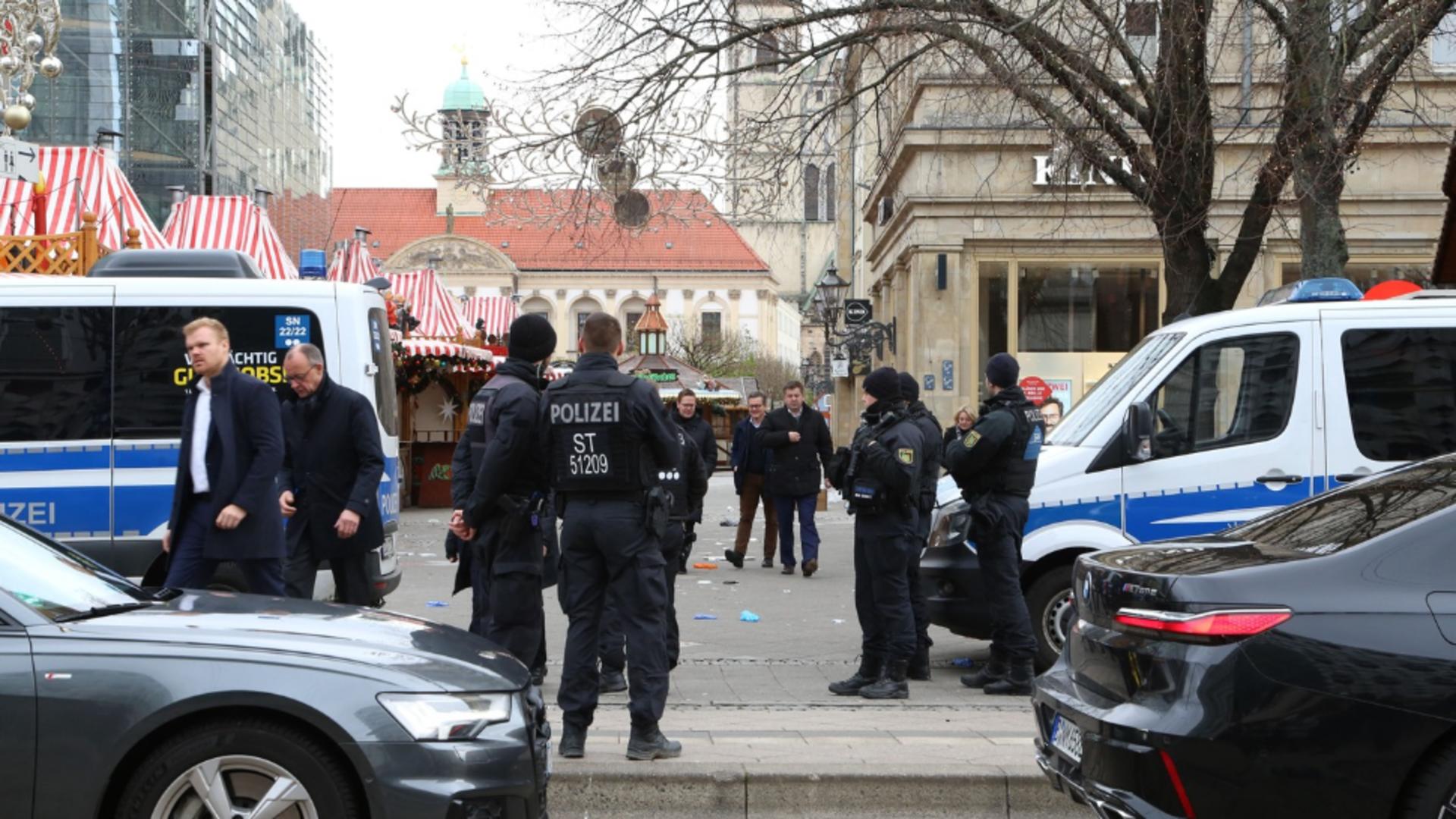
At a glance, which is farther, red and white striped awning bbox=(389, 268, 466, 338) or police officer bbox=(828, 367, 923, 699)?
red and white striped awning bbox=(389, 268, 466, 338)

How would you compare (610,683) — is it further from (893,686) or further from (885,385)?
(885,385)

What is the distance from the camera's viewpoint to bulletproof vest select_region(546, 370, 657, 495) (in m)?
6.47

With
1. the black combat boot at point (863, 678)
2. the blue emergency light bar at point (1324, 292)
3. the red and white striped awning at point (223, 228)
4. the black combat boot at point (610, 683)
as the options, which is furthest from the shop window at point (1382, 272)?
the black combat boot at point (610, 683)

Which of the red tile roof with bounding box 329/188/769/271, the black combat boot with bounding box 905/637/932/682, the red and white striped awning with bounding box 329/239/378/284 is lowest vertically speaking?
the black combat boot with bounding box 905/637/932/682

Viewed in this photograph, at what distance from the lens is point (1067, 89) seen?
13.3 m

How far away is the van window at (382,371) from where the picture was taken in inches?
419

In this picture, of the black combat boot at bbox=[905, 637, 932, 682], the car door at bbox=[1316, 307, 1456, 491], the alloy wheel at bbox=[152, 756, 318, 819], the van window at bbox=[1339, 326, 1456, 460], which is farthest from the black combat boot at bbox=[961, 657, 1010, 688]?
the alloy wheel at bbox=[152, 756, 318, 819]

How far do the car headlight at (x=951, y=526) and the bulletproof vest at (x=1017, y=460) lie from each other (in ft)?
1.74

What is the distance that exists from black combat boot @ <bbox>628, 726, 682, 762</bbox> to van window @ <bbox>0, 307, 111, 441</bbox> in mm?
4929

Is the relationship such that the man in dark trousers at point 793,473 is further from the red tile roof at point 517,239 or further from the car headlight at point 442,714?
the red tile roof at point 517,239

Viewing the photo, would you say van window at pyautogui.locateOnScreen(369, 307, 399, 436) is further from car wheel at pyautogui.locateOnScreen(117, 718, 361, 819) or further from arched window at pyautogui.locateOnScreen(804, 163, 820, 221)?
car wheel at pyautogui.locateOnScreen(117, 718, 361, 819)

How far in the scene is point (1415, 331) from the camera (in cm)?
888

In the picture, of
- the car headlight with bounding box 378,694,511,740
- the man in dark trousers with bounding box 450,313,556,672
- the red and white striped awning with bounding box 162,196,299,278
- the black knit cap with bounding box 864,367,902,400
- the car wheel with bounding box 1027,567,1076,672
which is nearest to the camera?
the car headlight with bounding box 378,694,511,740

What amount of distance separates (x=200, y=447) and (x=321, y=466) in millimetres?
869
